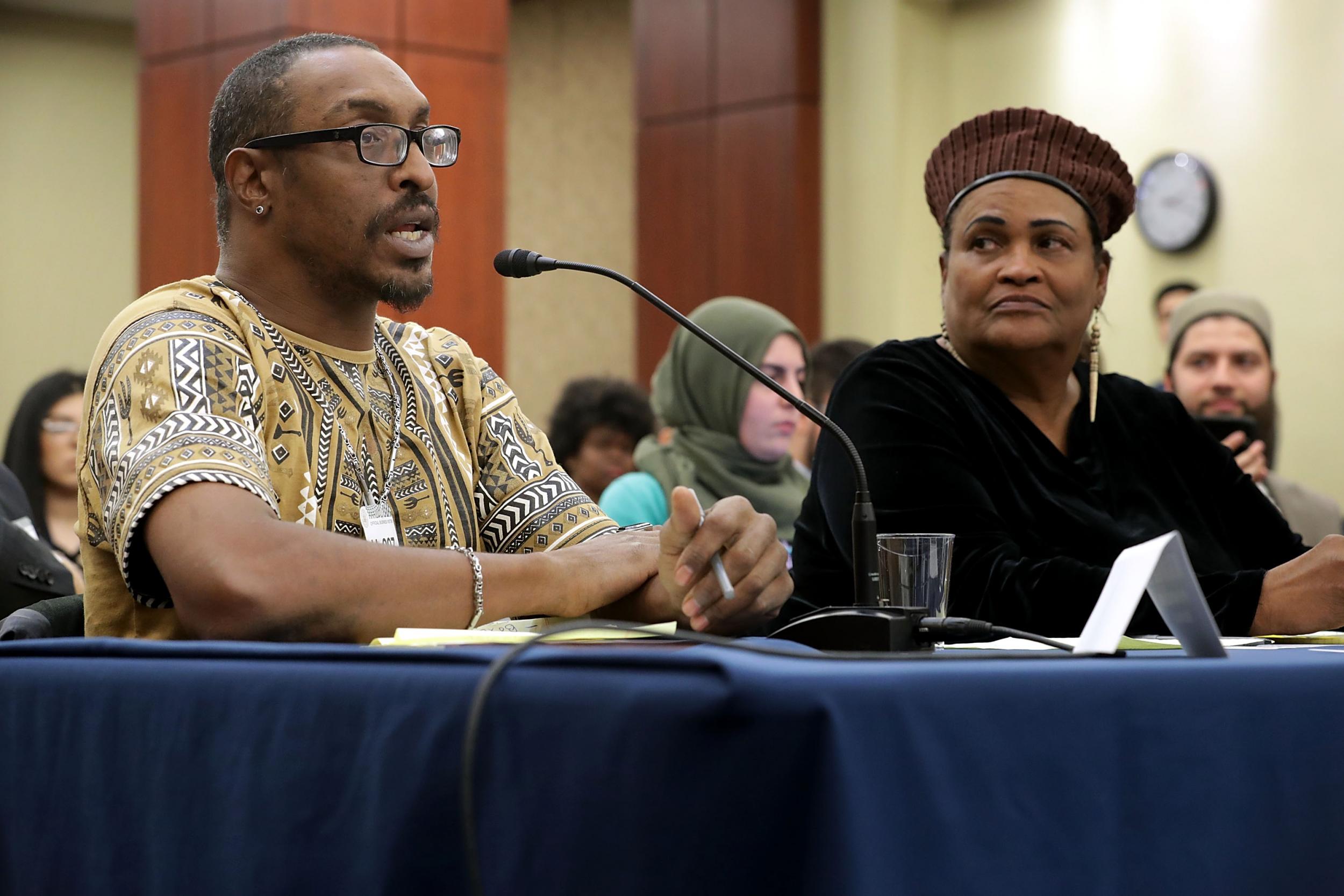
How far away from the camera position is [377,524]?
172 centimetres

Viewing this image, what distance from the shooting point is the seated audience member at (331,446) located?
1.39 metres

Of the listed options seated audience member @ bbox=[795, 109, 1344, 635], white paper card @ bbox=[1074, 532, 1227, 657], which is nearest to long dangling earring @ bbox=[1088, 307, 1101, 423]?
seated audience member @ bbox=[795, 109, 1344, 635]

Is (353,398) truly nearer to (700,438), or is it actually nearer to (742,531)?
(742,531)

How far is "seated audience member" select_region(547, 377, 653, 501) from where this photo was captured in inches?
195

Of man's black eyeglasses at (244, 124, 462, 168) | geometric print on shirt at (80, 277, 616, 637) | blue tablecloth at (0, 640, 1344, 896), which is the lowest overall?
blue tablecloth at (0, 640, 1344, 896)

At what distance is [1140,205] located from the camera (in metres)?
6.74

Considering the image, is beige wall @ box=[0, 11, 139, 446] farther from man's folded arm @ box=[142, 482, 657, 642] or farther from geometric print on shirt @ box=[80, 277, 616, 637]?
man's folded arm @ box=[142, 482, 657, 642]

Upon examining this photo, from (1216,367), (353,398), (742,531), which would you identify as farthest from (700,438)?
(742,531)

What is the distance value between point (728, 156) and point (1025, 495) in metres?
5.78

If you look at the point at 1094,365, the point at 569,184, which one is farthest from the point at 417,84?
the point at 1094,365

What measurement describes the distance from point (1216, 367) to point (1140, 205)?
2.73 meters

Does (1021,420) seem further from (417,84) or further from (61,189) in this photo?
(61,189)

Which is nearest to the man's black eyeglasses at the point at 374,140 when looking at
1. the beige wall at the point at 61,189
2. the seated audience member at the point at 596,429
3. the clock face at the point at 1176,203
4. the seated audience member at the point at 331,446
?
the seated audience member at the point at 331,446

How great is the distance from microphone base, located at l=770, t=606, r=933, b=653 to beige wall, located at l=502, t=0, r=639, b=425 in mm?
8411
